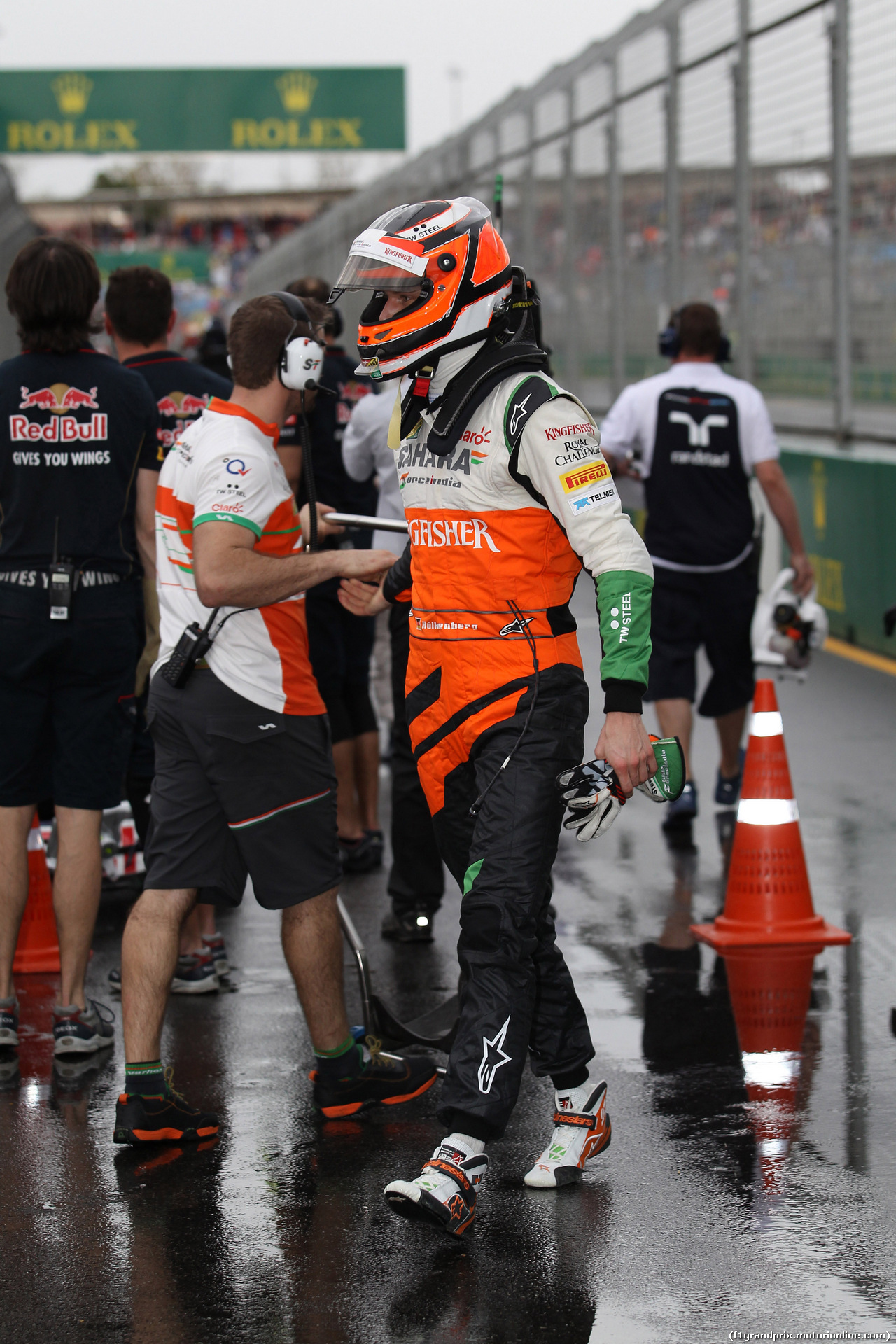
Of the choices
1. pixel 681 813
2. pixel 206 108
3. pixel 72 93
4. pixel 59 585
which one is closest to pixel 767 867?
pixel 681 813

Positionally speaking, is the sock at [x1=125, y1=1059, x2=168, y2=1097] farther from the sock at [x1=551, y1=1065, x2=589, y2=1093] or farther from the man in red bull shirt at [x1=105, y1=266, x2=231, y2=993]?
the man in red bull shirt at [x1=105, y1=266, x2=231, y2=993]

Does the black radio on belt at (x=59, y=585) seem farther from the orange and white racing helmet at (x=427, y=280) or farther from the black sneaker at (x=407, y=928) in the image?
the black sneaker at (x=407, y=928)

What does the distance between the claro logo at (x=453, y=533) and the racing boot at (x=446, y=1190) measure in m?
1.23

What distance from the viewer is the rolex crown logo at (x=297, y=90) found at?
42.5m

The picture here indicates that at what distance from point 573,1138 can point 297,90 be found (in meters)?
42.1

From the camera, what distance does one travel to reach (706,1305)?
3.16 metres

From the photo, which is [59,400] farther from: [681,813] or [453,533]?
[681,813]

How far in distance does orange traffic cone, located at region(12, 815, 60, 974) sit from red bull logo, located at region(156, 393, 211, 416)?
4.82 feet

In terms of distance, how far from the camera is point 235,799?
13.3ft

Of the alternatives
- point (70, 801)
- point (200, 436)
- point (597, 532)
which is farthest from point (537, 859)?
point (70, 801)

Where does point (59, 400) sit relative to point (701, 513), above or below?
above

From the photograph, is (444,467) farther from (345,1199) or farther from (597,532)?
(345,1199)

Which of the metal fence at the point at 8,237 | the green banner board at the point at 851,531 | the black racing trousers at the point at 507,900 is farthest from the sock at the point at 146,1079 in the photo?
the metal fence at the point at 8,237

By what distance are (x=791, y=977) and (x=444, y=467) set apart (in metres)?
2.19
